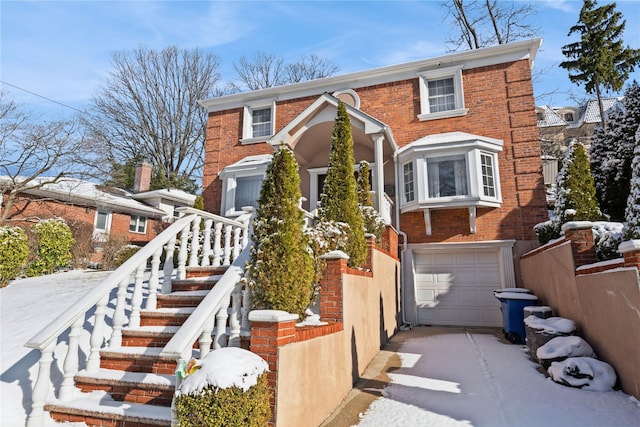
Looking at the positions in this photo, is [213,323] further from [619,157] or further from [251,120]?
[619,157]

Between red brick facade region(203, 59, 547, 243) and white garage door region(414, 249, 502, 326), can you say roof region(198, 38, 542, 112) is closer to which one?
red brick facade region(203, 59, 547, 243)

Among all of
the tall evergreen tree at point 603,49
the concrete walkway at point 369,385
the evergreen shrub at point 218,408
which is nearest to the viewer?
the evergreen shrub at point 218,408

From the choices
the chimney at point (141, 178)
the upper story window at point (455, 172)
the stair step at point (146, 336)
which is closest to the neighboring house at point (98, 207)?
the chimney at point (141, 178)

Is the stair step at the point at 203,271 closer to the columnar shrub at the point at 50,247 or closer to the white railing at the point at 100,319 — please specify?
the white railing at the point at 100,319

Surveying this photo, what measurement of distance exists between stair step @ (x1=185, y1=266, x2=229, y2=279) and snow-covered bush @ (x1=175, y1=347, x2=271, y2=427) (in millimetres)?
2914

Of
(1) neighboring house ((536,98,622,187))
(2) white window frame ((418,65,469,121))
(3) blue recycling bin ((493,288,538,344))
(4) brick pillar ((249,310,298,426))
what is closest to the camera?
(4) brick pillar ((249,310,298,426))

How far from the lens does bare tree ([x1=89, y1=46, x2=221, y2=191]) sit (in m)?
23.8

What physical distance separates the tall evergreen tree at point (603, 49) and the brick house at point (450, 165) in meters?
11.7

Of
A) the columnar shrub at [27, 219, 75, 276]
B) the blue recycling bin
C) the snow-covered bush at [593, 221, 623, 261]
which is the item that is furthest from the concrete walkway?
the columnar shrub at [27, 219, 75, 276]

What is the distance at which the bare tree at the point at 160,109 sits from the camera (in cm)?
2375

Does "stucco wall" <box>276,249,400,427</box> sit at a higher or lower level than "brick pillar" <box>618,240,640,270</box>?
lower

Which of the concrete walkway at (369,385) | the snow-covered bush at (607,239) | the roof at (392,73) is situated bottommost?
the concrete walkway at (369,385)

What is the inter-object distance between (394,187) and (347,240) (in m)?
5.85

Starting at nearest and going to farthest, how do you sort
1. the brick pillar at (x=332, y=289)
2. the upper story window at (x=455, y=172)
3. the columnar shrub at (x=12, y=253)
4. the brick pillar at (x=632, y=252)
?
the brick pillar at (x=632, y=252) → the brick pillar at (x=332, y=289) → the columnar shrub at (x=12, y=253) → the upper story window at (x=455, y=172)
